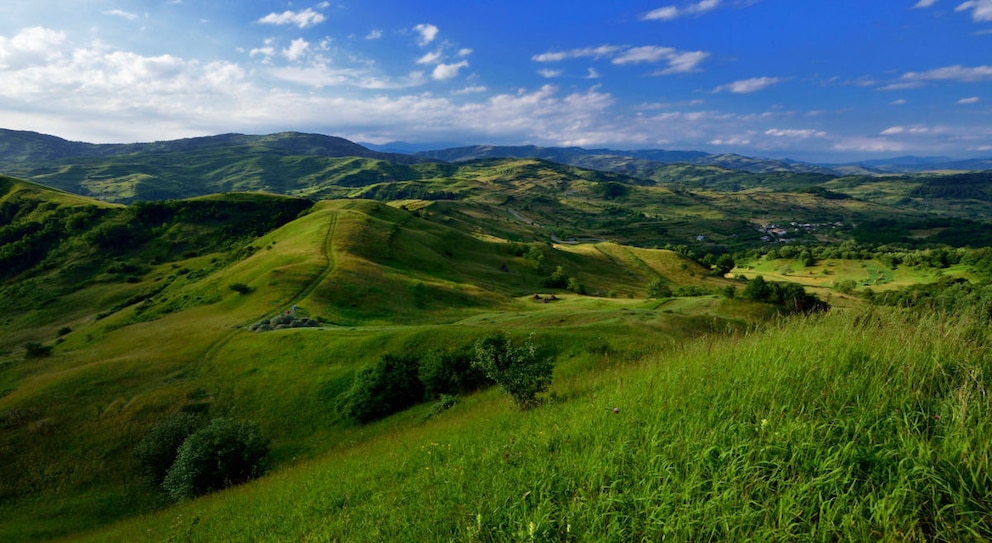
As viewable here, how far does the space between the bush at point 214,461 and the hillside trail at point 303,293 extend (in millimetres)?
24926

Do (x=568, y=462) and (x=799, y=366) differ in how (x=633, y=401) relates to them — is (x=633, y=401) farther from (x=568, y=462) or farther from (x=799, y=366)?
(x=799, y=366)

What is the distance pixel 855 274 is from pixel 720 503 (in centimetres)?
21661

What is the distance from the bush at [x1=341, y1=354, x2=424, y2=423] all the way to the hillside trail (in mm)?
23173

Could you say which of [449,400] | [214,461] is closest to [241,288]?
[214,461]

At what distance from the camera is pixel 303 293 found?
69250 mm

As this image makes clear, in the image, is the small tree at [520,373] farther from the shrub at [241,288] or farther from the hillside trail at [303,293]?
the shrub at [241,288]

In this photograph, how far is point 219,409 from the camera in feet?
133

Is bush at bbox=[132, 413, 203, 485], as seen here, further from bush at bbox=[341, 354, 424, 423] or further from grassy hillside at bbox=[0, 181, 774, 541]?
bush at bbox=[341, 354, 424, 423]

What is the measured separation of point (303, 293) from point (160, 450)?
38.9 meters

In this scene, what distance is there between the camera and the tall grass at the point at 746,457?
5.01 meters

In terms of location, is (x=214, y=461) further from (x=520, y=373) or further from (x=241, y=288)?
(x=241, y=288)

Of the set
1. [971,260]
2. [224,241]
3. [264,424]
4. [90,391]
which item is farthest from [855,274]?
[224,241]

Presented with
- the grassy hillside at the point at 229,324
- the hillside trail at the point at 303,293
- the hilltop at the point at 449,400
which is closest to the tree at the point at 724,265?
the grassy hillside at the point at 229,324

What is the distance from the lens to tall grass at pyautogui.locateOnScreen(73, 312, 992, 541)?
5008 mm
